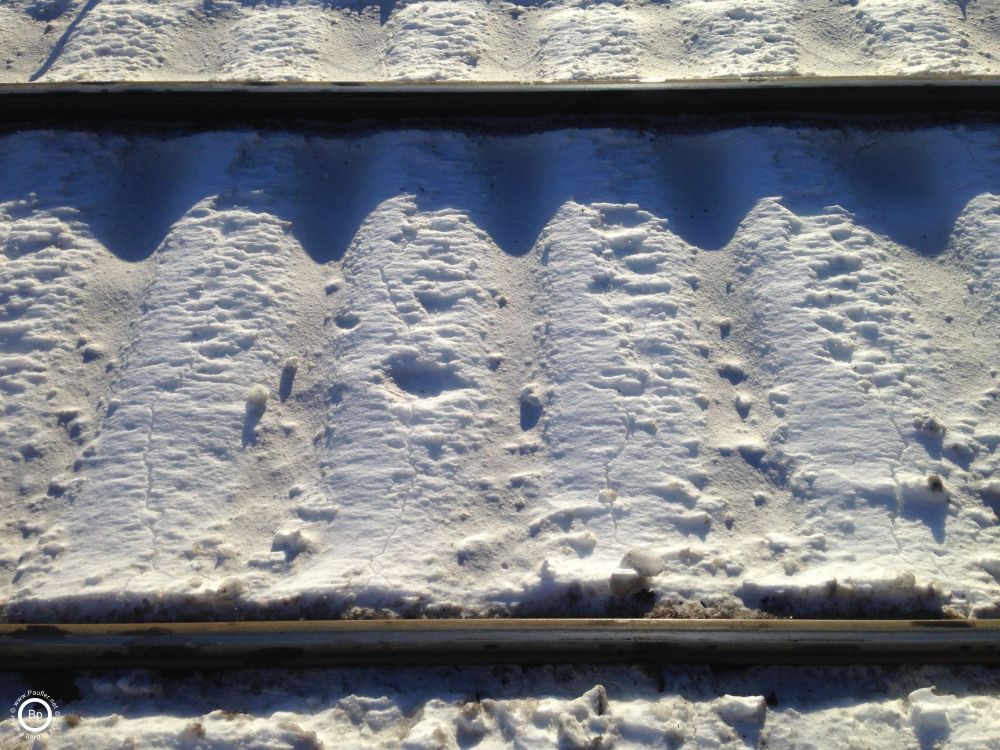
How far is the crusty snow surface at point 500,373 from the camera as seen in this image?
101 inches

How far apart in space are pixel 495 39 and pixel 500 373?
1.91 metres

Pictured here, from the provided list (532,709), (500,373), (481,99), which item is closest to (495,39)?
(481,99)

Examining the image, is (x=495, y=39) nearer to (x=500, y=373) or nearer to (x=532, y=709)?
(x=500, y=373)

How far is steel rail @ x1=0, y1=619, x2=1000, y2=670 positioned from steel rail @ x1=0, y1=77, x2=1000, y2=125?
87.1 inches

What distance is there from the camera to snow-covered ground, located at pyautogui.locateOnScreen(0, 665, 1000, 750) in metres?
2.29

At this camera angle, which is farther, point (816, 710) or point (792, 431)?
point (792, 431)

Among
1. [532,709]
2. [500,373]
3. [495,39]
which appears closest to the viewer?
[532,709]

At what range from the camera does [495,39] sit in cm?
415

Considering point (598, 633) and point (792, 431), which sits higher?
point (792, 431)

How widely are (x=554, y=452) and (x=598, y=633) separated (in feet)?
2.04

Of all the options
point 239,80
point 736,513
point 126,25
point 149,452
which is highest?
point 126,25

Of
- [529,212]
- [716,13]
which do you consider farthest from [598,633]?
[716,13]

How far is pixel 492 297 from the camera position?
10.6ft

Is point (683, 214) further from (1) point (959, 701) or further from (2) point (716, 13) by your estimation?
(1) point (959, 701)
